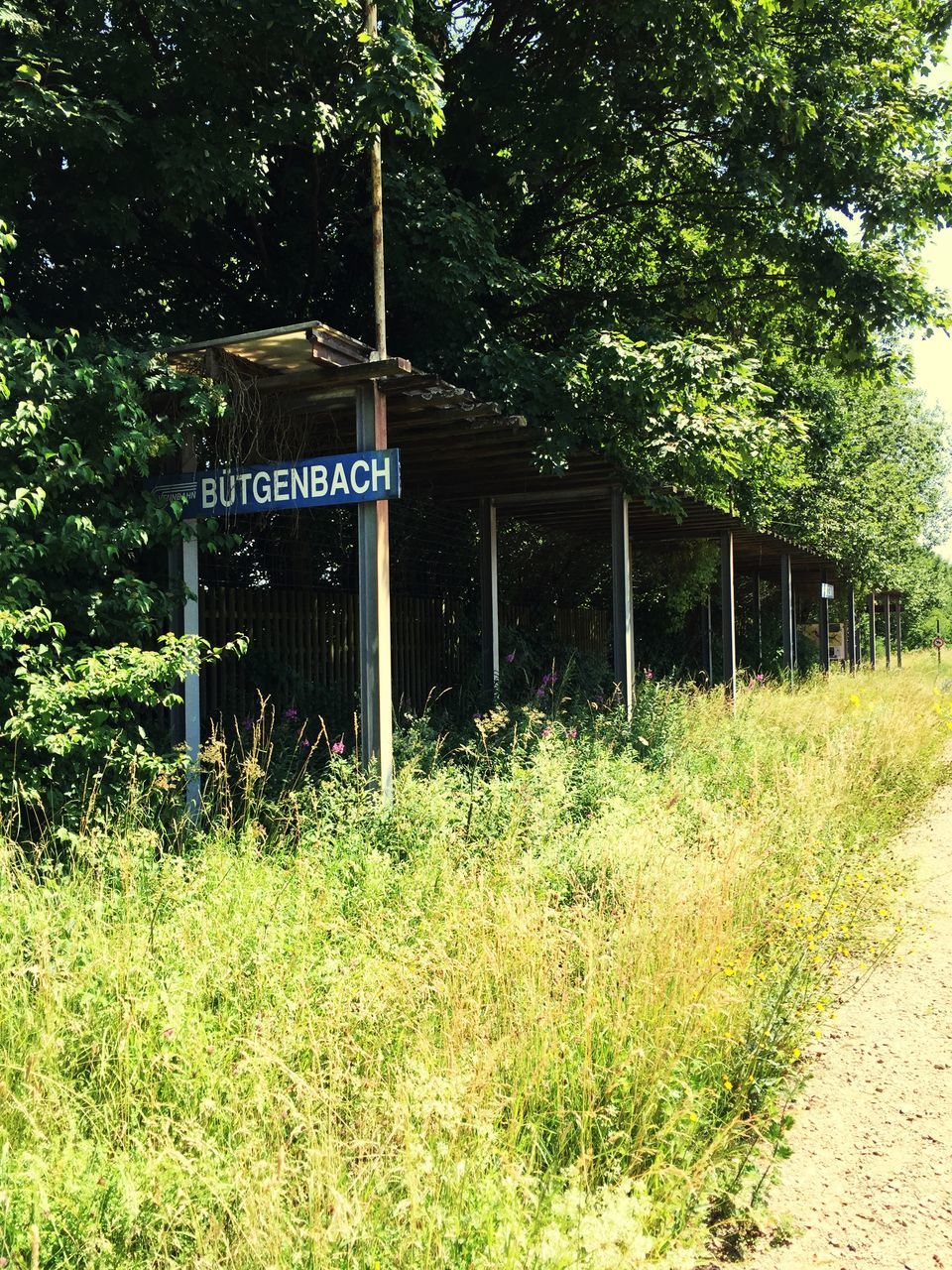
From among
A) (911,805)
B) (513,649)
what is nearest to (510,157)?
(513,649)

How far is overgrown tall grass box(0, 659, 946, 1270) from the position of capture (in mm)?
2457

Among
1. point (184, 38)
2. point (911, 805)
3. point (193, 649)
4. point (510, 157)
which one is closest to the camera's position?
point (193, 649)

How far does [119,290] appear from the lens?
30.5 ft

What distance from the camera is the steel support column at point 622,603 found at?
11.6 metres

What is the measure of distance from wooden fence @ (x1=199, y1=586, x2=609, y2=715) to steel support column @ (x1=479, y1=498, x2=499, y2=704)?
1.74 ft

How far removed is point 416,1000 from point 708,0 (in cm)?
889

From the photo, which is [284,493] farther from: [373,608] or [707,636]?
[707,636]

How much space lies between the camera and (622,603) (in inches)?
471

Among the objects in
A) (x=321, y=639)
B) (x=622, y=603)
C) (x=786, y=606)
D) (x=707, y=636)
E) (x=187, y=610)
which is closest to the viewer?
(x=187, y=610)

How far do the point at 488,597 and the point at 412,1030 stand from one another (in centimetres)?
905

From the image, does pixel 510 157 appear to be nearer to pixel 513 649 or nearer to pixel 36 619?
pixel 513 649

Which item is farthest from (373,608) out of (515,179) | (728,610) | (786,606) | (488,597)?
(786,606)

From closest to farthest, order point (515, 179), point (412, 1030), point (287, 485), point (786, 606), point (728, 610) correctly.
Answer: point (412, 1030) → point (287, 485) → point (515, 179) → point (728, 610) → point (786, 606)

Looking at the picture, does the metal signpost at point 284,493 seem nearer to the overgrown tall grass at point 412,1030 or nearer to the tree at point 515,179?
the overgrown tall grass at point 412,1030
